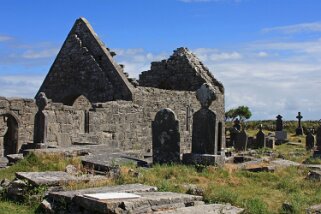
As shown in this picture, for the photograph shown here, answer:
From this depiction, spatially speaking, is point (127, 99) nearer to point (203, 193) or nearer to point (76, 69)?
point (76, 69)

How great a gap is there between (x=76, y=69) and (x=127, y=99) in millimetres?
3355

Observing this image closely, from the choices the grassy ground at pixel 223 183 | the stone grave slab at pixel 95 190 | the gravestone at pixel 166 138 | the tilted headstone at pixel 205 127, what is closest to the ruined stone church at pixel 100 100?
the tilted headstone at pixel 205 127

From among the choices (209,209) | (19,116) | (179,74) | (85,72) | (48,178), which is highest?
(179,74)

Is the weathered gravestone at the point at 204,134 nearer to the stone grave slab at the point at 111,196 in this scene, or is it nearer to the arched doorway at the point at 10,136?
the stone grave slab at the point at 111,196

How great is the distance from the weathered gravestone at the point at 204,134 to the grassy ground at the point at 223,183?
0.62 metres

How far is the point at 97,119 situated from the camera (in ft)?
60.1

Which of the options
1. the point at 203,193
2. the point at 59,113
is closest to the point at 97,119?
the point at 59,113

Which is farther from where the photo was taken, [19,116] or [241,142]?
[241,142]

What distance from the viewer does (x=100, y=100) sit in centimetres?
2159

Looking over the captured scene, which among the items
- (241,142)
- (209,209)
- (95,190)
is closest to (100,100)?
(241,142)

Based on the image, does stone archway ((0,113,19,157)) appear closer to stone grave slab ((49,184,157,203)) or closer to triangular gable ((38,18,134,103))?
triangular gable ((38,18,134,103))

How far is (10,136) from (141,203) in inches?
406

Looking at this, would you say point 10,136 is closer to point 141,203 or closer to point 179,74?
point 141,203

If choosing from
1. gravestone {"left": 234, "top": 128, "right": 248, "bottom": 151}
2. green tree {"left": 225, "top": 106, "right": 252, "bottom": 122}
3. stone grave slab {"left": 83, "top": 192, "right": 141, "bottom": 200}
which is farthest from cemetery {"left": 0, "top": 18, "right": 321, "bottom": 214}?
green tree {"left": 225, "top": 106, "right": 252, "bottom": 122}
